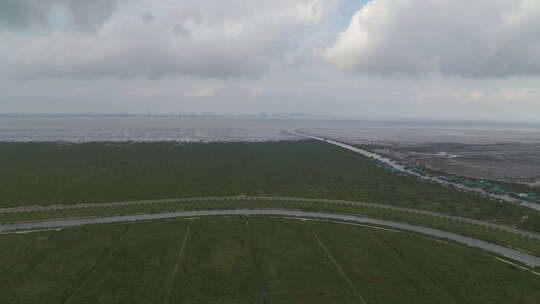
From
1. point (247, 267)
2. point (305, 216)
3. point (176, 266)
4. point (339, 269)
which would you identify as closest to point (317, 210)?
point (305, 216)

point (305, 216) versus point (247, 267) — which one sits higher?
point (305, 216)

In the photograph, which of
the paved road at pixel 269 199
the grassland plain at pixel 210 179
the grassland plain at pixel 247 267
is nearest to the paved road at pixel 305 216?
the grassland plain at pixel 247 267

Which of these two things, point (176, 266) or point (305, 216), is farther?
point (305, 216)

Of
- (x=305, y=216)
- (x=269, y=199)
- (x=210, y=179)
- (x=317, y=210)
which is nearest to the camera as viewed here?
(x=305, y=216)

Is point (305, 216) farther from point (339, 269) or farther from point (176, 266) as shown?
point (176, 266)

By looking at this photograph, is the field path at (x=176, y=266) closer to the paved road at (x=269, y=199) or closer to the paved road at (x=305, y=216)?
the paved road at (x=305, y=216)

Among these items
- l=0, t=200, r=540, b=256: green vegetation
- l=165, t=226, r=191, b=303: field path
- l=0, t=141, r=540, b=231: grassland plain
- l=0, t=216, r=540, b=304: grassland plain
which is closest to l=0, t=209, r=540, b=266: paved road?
l=0, t=200, r=540, b=256: green vegetation

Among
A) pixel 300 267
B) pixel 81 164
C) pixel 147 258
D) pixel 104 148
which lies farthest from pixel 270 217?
pixel 104 148
